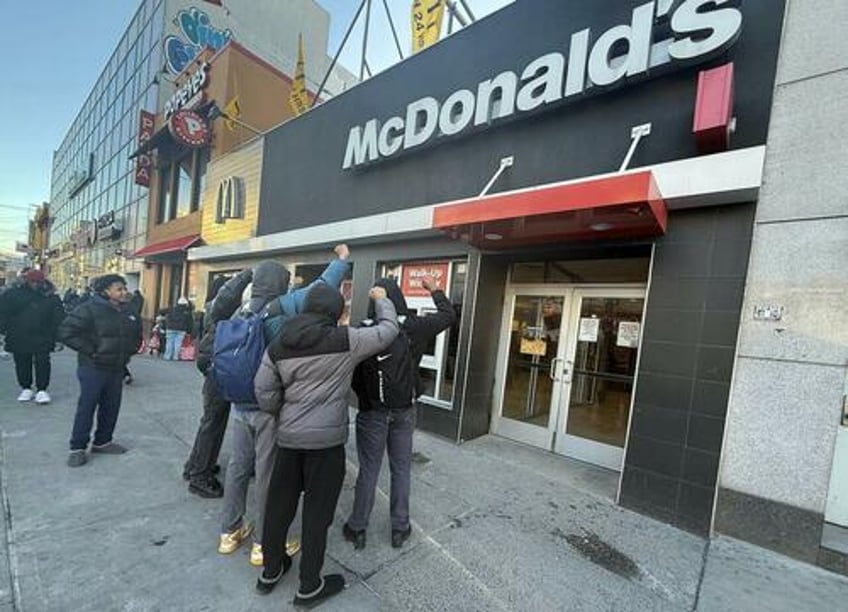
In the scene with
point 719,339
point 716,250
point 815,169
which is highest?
point 815,169

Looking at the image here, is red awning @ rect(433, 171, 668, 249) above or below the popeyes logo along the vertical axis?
below

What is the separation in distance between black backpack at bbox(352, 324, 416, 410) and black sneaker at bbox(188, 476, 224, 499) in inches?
66.5

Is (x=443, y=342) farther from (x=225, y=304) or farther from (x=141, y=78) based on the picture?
(x=141, y=78)

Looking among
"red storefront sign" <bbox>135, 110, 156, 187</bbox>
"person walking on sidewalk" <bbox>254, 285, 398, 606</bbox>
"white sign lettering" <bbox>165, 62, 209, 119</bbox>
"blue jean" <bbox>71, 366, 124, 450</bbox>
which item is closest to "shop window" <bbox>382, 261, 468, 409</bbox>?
"person walking on sidewalk" <bbox>254, 285, 398, 606</bbox>

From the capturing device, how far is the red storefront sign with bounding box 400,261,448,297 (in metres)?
6.00

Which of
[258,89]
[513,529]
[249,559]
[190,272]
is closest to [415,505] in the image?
[513,529]

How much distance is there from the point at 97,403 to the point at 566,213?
499 cm

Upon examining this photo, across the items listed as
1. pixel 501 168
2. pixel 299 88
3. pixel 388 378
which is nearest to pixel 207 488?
pixel 388 378

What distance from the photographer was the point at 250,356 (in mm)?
2717

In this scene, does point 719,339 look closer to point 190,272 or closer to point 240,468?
point 240,468

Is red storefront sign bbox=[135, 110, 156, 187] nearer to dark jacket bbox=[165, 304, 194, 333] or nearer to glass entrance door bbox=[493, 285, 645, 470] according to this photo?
dark jacket bbox=[165, 304, 194, 333]

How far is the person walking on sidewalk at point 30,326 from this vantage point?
5.51 metres

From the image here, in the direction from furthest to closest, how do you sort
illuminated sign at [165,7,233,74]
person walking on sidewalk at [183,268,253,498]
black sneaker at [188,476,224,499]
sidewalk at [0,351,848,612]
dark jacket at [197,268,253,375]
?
illuminated sign at [165,7,233,74], black sneaker at [188,476,224,499], person walking on sidewalk at [183,268,253,498], dark jacket at [197,268,253,375], sidewalk at [0,351,848,612]

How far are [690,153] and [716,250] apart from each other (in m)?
0.94
